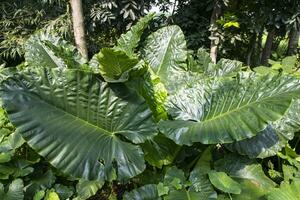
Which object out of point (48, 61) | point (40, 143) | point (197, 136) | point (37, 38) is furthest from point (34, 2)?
point (197, 136)

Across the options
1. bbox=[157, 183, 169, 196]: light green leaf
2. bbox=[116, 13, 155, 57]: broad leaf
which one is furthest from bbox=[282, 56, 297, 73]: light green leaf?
bbox=[157, 183, 169, 196]: light green leaf

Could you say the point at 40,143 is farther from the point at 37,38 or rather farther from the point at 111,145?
the point at 37,38

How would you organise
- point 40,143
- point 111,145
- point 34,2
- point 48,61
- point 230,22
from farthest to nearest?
point 34,2, point 230,22, point 48,61, point 111,145, point 40,143

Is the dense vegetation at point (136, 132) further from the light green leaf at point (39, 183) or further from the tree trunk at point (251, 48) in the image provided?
the tree trunk at point (251, 48)

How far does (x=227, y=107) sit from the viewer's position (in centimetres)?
172

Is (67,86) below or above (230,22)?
below

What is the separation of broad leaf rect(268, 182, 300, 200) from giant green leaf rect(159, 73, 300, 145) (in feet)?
1.04

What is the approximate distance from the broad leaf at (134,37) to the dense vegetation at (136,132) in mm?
453

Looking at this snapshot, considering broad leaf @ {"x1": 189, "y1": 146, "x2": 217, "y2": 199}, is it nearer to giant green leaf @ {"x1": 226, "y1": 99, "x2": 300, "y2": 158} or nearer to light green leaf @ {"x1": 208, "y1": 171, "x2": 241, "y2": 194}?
light green leaf @ {"x1": 208, "y1": 171, "x2": 241, "y2": 194}

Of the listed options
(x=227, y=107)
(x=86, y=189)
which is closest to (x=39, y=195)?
(x=86, y=189)

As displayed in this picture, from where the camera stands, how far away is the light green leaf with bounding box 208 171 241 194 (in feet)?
5.20

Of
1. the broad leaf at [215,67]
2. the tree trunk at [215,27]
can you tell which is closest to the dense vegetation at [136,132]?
the broad leaf at [215,67]

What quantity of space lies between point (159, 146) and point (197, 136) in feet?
1.19

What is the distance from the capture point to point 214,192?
1622 millimetres
